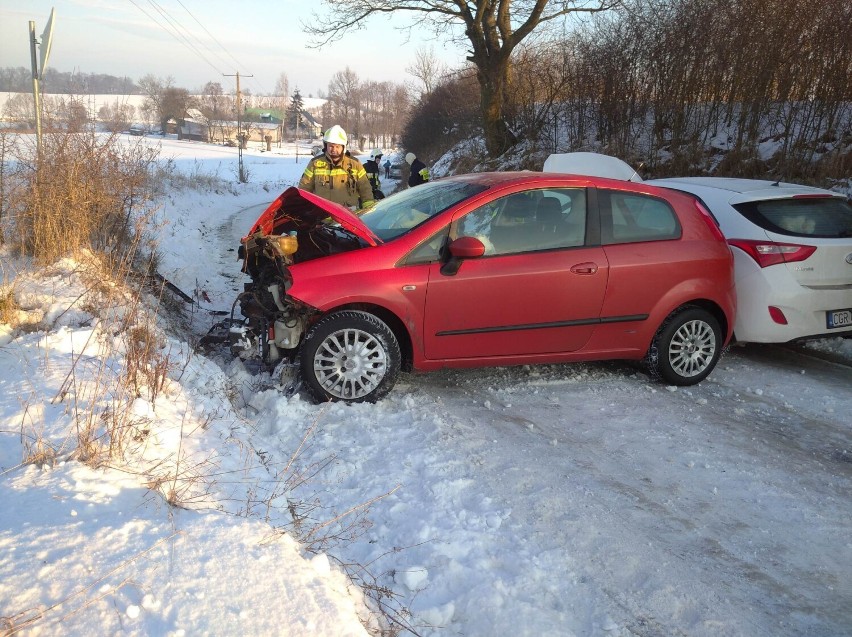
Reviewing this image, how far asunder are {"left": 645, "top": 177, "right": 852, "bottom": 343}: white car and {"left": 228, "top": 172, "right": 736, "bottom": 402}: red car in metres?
0.45

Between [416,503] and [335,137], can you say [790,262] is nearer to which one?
[416,503]

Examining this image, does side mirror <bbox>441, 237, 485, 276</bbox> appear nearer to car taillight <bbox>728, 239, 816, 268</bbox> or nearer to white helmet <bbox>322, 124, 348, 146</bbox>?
car taillight <bbox>728, 239, 816, 268</bbox>

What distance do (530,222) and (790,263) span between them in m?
2.46

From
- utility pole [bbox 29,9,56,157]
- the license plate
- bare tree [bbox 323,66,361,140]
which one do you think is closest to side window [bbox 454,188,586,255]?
the license plate

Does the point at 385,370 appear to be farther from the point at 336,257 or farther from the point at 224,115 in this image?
the point at 224,115

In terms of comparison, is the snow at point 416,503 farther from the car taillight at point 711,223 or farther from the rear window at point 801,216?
the rear window at point 801,216

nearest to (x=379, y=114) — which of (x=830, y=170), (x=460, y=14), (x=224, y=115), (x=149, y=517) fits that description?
(x=224, y=115)

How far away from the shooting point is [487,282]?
182 inches

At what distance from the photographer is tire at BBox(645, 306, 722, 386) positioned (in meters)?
5.21

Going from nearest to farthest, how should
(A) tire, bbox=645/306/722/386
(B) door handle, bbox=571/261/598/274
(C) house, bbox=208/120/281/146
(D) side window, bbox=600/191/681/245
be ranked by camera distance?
(B) door handle, bbox=571/261/598/274
(D) side window, bbox=600/191/681/245
(A) tire, bbox=645/306/722/386
(C) house, bbox=208/120/281/146

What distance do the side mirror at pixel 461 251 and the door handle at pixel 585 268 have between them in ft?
2.54

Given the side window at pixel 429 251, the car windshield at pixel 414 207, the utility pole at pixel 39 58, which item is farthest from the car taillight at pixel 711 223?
the utility pole at pixel 39 58

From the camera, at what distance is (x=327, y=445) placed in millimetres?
3947

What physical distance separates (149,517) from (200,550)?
0.31 metres
